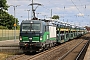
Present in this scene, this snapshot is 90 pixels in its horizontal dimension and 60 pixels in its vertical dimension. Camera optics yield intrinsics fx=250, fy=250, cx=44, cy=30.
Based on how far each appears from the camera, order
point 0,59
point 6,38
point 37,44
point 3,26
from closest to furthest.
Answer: point 0,59
point 37,44
point 6,38
point 3,26

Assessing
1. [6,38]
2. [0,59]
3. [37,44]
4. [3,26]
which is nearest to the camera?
[0,59]

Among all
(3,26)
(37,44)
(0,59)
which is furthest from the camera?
(3,26)

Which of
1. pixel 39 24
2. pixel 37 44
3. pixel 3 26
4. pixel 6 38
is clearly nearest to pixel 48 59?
pixel 37 44

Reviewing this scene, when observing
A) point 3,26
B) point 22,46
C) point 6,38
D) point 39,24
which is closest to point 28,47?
point 22,46

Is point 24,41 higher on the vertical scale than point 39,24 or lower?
lower

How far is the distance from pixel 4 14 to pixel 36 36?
62215mm

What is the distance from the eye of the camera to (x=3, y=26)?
265 feet

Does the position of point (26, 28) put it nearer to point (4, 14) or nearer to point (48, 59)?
point (48, 59)

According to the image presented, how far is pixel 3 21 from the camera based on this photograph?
82750 millimetres

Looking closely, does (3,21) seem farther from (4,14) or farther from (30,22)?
(30,22)

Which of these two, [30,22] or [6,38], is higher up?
[30,22]

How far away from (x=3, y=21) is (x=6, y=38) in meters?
20.6

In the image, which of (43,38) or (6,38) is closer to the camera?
(43,38)

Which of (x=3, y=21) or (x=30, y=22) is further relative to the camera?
(x=3, y=21)
